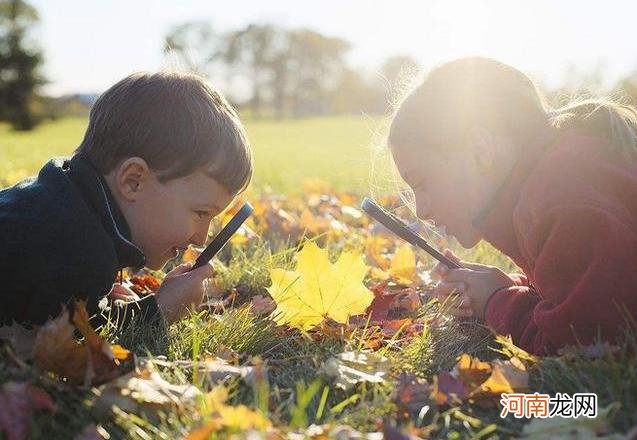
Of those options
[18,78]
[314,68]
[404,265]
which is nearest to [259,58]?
[314,68]

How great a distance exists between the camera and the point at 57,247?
2232 mm

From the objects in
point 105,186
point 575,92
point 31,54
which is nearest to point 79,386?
point 105,186

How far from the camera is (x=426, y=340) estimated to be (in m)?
2.26

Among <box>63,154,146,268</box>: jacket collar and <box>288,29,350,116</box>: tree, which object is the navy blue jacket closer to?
<box>63,154,146,268</box>: jacket collar

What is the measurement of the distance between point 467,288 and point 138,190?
125 centimetres

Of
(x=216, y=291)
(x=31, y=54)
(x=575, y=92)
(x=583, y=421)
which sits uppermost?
(x=575, y=92)

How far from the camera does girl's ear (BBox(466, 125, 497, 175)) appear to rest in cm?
252

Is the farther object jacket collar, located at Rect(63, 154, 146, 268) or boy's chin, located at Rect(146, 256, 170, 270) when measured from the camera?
boy's chin, located at Rect(146, 256, 170, 270)

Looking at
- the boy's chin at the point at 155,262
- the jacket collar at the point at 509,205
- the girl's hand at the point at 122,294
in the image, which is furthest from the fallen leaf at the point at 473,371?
the girl's hand at the point at 122,294

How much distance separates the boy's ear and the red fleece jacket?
4.23 feet

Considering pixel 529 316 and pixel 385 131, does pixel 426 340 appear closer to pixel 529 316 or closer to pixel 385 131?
pixel 529 316

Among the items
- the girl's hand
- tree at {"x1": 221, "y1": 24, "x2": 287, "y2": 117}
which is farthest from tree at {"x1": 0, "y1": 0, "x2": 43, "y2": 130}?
the girl's hand

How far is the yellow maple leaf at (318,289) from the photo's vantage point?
89.3 inches

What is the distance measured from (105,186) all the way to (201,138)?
15.1 inches
